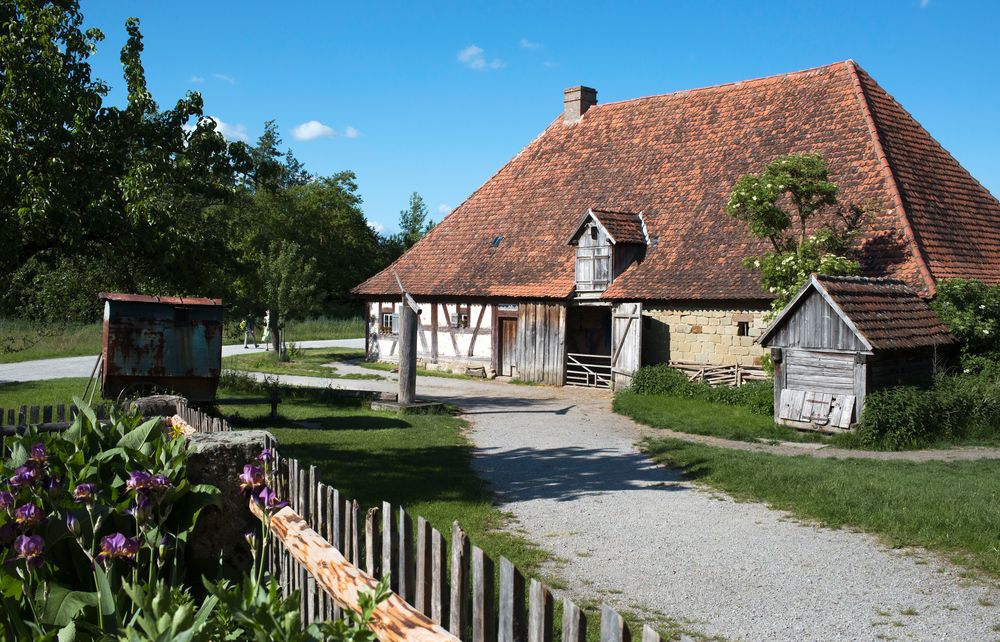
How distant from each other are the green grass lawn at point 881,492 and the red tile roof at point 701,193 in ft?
23.0

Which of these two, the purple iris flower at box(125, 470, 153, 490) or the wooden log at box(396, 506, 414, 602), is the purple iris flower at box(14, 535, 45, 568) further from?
the wooden log at box(396, 506, 414, 602)

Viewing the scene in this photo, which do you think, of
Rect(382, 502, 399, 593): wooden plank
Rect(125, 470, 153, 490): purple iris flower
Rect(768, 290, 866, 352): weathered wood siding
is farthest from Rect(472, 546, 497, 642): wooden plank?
Rect(768, 290, 866, 352): weathered wood siding

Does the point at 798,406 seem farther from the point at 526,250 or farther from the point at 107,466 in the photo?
the point at 107,466

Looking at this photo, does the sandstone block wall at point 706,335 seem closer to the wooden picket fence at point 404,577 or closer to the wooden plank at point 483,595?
the wooden picket fence at point 404,577

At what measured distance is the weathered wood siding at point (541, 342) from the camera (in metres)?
24.2

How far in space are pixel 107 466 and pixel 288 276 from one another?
2768 centimetres

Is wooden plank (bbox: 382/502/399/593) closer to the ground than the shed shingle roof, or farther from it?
closer to the ground

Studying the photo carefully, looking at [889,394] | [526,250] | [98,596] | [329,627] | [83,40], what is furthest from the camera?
[526,250]

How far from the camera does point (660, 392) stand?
2075cm

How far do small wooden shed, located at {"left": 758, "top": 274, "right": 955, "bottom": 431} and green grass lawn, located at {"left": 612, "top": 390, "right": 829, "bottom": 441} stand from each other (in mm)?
463

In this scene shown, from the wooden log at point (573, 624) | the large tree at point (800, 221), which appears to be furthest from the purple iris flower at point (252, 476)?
the large tree at point (800, 221)

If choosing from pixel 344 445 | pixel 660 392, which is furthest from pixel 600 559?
pixel 660 392

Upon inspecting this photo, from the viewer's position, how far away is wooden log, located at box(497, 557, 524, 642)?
2992 mm

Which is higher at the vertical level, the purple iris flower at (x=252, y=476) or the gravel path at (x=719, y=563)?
the purple iris flower at (x=252, y=476)
